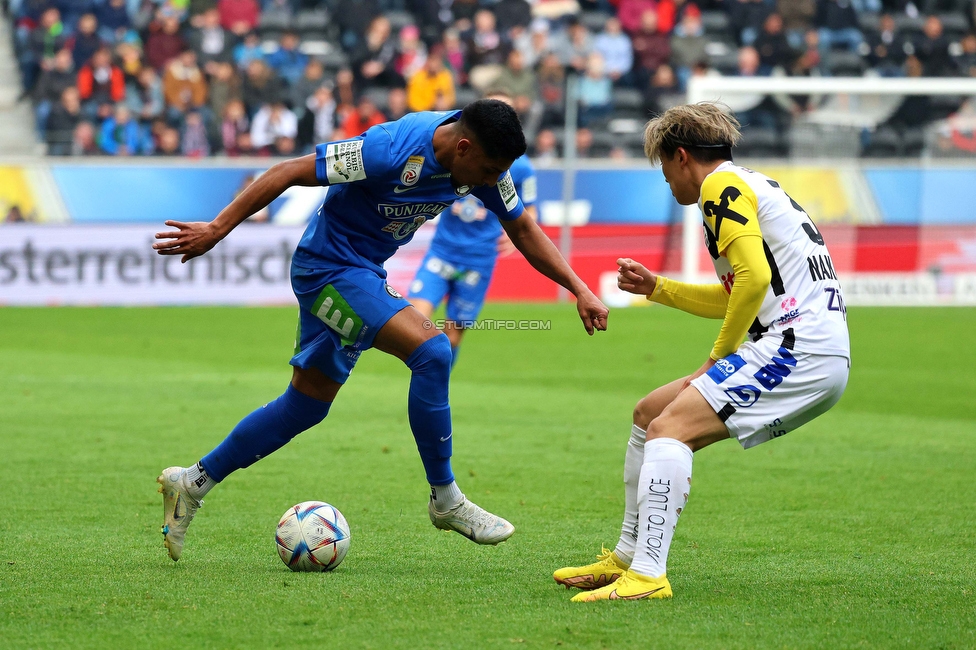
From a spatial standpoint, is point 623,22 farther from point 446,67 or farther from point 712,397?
point 712,397

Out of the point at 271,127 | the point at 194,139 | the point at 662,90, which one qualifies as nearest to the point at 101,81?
the point at 194,139

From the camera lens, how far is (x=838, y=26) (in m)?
23.5

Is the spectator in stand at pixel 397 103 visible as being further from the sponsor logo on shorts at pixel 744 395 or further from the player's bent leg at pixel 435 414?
the sponsor logo on shorts at pixel 744 395

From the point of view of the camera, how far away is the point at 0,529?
5.41 meters

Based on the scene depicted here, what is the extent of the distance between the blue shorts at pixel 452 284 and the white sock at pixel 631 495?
5.06 metres

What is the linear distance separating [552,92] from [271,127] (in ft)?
16.2

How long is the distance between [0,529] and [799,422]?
3.51m

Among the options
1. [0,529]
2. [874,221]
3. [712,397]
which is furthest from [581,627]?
[874,221]

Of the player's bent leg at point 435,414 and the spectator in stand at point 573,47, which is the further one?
the spectator in stand at point 573,47

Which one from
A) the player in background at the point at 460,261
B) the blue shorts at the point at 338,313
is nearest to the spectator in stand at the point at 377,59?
the player in background at the point at 460,261

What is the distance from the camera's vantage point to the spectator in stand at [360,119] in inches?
797

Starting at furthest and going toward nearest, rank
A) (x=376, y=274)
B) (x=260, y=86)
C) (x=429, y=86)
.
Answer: (x=429, y=86), (x=260, y=86), (x=376, y=274)

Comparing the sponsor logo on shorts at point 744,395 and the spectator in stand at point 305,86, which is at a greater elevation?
the sponsor logo on shorts at point 744,395

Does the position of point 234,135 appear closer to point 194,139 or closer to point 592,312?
point 194,139
